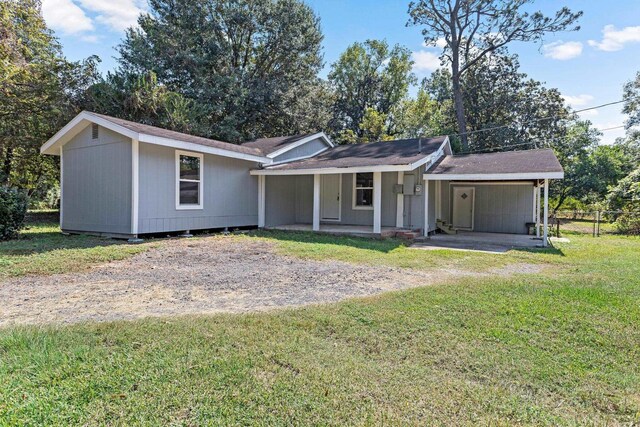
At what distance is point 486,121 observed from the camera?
2531 centimetres

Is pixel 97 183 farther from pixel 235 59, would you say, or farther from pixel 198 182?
pixel 235 59

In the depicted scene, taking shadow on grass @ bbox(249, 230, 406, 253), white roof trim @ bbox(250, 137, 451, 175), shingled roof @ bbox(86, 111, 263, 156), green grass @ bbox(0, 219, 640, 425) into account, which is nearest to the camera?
green grass @ bbox(0, 219, 640, 425)

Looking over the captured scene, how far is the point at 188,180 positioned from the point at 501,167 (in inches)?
350

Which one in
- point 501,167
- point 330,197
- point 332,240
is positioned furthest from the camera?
point 330,197

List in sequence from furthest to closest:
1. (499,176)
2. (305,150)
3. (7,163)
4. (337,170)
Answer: (7,163) < (305,150) < (337,170) < (499,176)

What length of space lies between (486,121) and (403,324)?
25.3m

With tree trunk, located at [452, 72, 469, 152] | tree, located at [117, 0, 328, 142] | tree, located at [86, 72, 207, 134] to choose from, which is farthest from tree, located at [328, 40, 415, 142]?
tree, located at [86, 72, 207, 134]

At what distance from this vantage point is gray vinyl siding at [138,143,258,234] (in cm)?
900

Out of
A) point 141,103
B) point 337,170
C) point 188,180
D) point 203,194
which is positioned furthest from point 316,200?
point 141,103

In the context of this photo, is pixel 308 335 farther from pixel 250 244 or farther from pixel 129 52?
pixel 129 52

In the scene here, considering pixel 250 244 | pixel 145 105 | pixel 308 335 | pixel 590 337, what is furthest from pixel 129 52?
pixel 590 337

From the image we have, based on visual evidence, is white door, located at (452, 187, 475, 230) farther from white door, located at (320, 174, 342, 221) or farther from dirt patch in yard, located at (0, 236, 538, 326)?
dirt patch in yard, located at (0, 236, 538, 326)

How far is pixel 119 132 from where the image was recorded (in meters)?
8.71

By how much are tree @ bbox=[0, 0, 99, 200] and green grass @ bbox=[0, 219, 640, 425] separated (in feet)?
46.2
